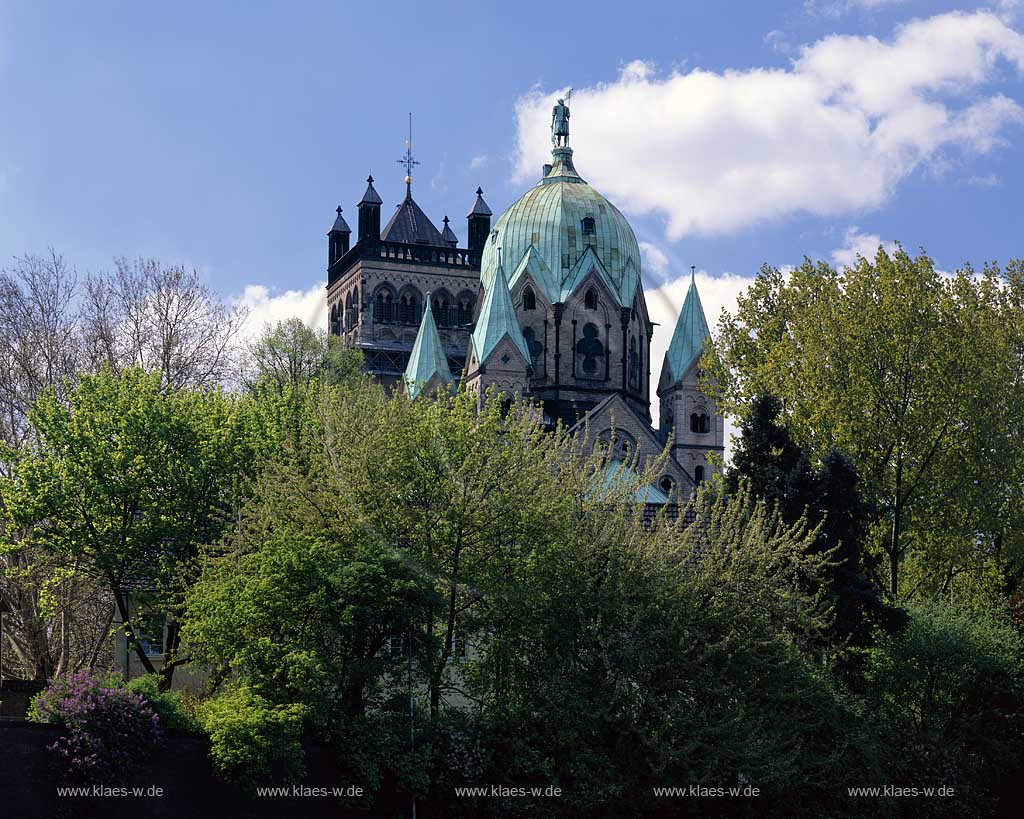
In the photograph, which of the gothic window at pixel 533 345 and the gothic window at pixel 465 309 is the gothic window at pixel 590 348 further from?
the gothic window at pixel 465 309

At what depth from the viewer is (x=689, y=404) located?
266 ft

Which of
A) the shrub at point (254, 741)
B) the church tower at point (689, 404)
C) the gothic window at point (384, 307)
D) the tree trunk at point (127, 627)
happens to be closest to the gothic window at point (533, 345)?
the church tower at point (689, 404)

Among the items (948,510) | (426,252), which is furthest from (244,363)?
(426,252)

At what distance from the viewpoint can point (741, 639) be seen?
1353 inches

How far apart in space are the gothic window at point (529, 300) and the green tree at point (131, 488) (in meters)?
44.7

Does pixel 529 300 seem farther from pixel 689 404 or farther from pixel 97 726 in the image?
pixel 97 726

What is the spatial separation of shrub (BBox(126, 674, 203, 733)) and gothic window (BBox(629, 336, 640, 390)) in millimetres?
54803

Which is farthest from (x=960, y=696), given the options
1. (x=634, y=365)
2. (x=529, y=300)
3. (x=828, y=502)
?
(x=529, y=300)

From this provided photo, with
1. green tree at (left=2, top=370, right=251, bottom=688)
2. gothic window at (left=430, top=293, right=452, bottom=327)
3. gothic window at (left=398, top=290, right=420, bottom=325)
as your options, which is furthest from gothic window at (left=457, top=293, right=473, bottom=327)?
green tree at (left=2, top=370, right=251, bottom=688)

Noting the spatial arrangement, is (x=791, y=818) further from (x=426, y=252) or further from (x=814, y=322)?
(x=426, y=252)

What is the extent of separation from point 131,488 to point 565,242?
49.5 m

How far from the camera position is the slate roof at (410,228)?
Answer: 101 m

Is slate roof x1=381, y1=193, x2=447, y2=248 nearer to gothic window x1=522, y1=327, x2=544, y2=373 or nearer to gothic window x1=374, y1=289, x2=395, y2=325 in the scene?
gothic window x1=374, y1=289, x2=395, y2=325

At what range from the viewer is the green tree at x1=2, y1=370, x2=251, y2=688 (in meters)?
37.2
